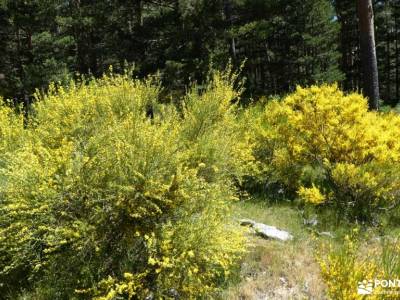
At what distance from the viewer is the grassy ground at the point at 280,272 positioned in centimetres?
454

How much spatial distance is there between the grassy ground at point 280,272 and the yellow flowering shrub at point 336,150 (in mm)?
1139

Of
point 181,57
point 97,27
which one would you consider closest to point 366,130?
point 181,57

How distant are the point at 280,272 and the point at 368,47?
7.45 m

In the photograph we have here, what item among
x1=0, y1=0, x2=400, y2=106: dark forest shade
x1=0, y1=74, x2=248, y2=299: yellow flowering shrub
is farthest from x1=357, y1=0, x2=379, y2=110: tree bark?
x1=0, y1=74, x2=248, y2=299: yellow flowering shrub

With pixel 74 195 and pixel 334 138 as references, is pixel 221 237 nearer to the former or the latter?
pixel 74 195

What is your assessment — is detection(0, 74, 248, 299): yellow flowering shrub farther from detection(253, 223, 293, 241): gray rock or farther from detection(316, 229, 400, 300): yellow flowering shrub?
detection(253, 223, 293, 241): gray rock

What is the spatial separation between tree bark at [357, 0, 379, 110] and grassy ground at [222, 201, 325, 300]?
5.82m

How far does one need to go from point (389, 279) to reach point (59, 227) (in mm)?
3001

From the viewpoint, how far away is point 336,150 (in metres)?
6.93

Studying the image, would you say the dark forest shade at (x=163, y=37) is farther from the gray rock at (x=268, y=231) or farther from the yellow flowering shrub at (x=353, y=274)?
the yellow flowering shrub at (x=353, y=274)

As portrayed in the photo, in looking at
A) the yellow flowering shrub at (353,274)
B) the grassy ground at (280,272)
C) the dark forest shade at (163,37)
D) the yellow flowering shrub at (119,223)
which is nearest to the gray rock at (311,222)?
the grassy ground at (280,272)

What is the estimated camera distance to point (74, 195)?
4254 millimetres

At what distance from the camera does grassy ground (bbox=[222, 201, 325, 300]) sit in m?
4.54

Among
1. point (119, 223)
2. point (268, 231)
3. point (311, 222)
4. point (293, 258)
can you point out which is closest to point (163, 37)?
point (311, 222)
